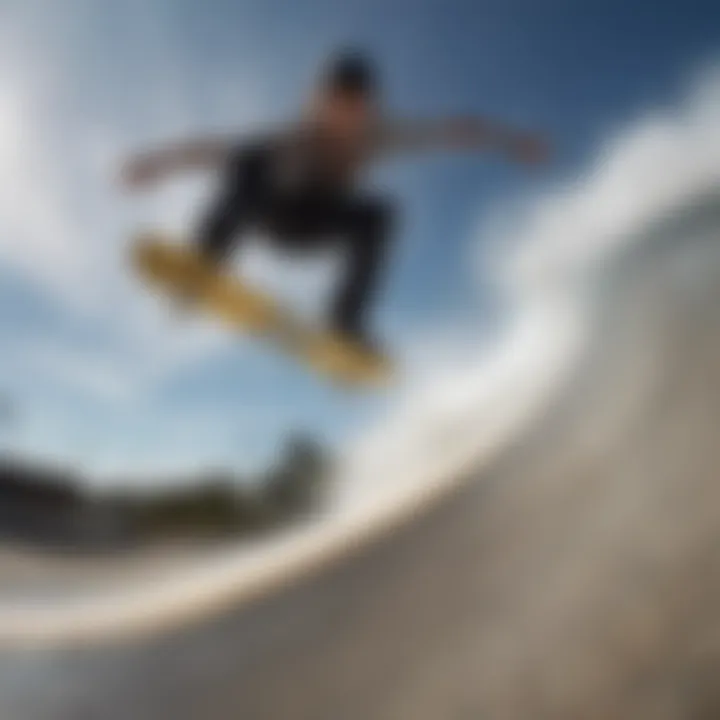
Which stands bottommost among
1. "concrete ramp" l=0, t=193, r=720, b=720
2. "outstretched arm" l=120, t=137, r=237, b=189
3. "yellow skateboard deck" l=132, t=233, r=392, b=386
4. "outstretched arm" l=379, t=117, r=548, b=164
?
"concrete ramp" l=0, t=193, r=720, b=720

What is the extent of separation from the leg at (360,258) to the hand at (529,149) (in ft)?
0.43

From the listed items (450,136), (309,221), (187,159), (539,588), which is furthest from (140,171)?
(539,588)

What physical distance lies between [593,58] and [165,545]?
0.62m

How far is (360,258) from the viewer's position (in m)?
1.21

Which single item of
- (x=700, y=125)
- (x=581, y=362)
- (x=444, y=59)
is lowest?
(x=581, y=362)

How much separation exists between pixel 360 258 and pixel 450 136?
145mm

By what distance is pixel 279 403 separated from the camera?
1226mm

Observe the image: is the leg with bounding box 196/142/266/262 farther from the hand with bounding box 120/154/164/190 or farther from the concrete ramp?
the concrete ramp

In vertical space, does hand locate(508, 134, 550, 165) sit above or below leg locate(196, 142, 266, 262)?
below

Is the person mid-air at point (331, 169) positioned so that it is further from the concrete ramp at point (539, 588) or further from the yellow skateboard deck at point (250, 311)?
the concrete ramp at point (539, 588)

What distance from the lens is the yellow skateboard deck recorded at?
3.98 feet

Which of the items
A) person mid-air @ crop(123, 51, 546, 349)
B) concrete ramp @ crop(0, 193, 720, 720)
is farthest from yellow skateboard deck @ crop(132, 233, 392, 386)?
concrete ramp @ crop(0, 193, 720, 720)

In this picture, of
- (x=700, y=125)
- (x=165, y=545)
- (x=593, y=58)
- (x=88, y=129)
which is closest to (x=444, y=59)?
(x=593, y=58)

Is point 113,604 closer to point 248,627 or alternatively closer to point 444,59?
point 248,627
